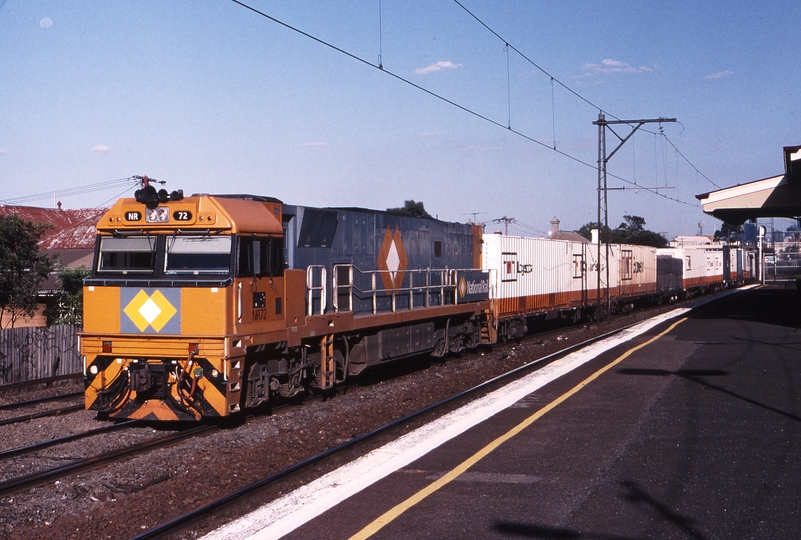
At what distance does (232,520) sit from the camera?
23.0ft

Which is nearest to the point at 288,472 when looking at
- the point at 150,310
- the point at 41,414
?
the point at 150,310

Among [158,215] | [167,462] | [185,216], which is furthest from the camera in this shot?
[158,215]

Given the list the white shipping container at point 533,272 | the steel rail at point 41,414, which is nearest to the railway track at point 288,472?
the steel rail at point 41,414

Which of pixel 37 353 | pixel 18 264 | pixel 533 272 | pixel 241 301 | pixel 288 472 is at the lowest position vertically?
pixel 288 472

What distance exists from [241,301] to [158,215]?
1.89 metres

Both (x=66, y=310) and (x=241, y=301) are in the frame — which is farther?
(x=66, y=310)

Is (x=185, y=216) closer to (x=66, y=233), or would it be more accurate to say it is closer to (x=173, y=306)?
(x=173, y=306)

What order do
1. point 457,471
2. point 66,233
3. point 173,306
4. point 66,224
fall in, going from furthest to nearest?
point 66,224 < point 66,233 < point 173,306 < point 457,471

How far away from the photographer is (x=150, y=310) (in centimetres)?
1100

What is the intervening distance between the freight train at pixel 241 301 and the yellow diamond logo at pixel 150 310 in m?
0.02

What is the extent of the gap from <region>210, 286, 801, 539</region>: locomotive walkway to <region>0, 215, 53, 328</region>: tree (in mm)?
19054

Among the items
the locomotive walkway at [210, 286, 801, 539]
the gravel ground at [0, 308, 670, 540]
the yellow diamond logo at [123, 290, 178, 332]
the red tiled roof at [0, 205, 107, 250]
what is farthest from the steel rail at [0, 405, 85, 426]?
the red tiled roof at [0, 205, 107, 250]

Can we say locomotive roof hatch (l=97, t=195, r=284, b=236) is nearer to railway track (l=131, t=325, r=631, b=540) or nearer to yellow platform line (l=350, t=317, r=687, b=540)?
railway track (l=131, t=325, r=631, b=540)

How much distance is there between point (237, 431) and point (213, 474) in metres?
2.63
